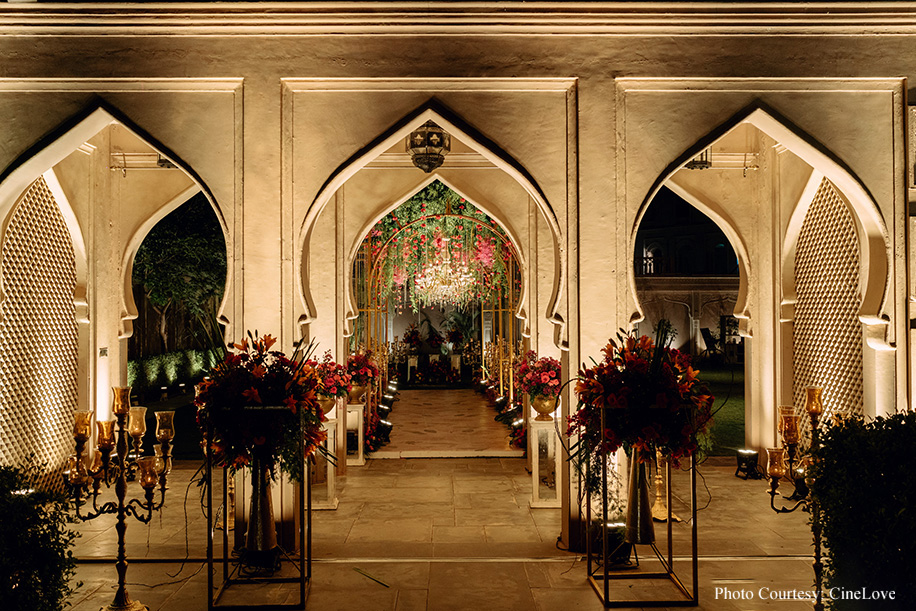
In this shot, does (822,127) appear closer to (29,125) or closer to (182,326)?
(29,125)

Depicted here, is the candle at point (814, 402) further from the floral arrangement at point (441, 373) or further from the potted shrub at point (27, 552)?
the floral arrangement at point (441, 373)

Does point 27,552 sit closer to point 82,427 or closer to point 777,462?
point 82,427

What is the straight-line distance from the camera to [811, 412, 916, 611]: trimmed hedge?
347 centimetres

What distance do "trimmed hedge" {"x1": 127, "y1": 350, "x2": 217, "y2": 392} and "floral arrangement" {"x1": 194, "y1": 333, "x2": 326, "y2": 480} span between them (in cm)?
1073

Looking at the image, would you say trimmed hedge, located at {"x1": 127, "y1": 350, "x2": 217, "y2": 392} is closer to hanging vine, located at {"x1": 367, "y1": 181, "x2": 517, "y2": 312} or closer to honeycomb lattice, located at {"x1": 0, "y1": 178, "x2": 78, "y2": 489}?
hanging vine, located at {"x1": 367, "y1": 181, "x2": 517, "y2": 312}

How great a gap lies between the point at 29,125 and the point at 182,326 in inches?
709

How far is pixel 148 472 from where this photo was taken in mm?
5055

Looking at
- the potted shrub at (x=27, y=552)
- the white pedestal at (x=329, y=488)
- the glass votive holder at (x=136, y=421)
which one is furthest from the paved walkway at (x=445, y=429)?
the potted shrub at (x=27, y=552)

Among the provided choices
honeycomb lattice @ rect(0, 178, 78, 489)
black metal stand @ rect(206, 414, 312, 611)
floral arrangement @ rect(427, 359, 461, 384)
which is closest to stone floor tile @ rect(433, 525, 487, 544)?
black metal stand @ rect(206, 414, 312, 611)

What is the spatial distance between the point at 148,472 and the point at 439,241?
9.15 metres

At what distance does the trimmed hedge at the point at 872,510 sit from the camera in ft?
11.4

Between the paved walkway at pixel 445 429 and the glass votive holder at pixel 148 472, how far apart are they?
18.9ft

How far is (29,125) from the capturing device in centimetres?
591

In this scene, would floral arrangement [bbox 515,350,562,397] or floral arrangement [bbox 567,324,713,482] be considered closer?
floral arrangement [bbox 567,324,713,482]
